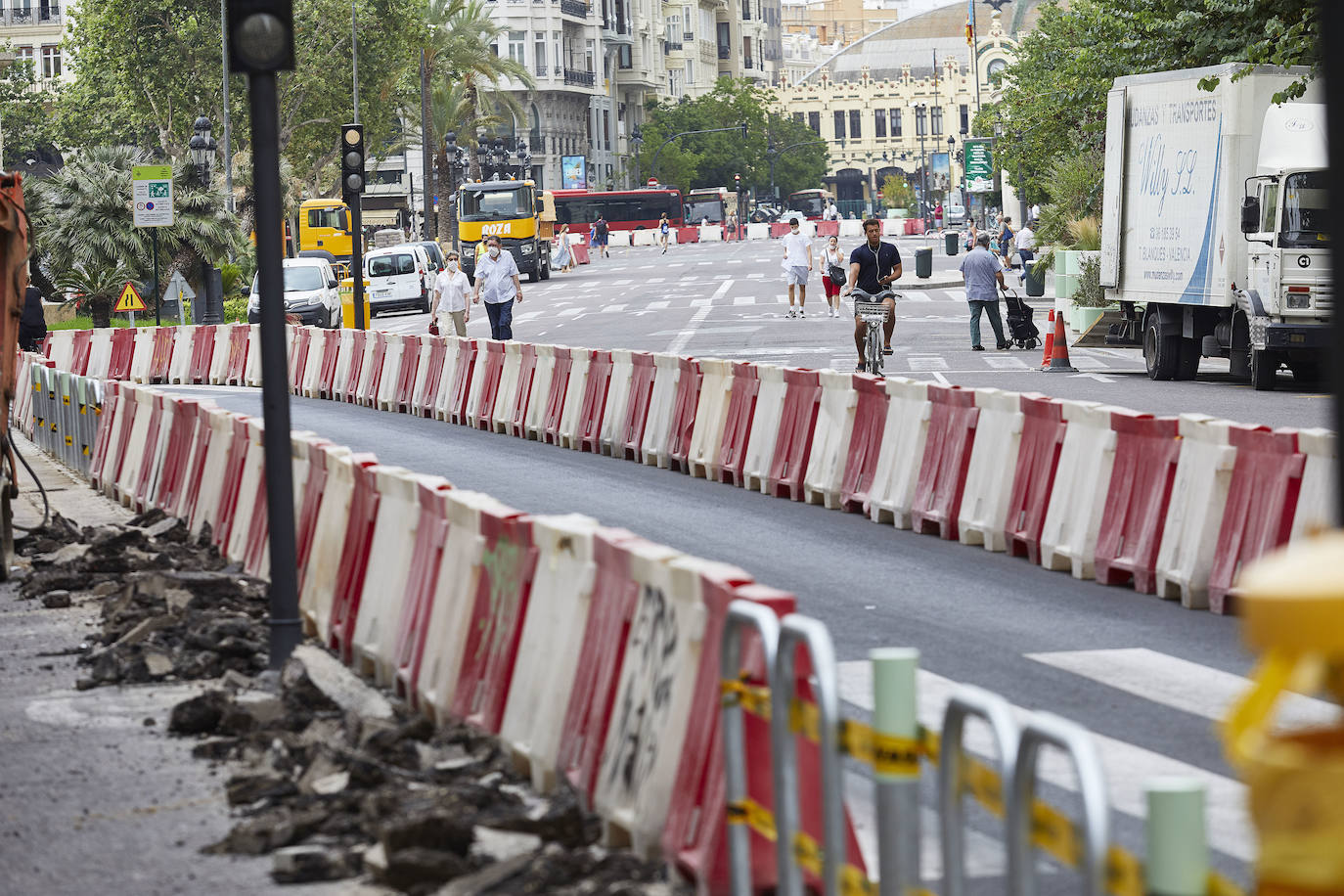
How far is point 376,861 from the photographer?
20.0 ft

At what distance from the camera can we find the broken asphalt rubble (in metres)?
6.00

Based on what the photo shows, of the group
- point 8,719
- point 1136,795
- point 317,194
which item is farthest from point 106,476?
point 317,194

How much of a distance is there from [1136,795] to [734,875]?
6.77 feet

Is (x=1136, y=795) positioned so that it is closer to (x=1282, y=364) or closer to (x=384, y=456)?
(x=384, y=456)

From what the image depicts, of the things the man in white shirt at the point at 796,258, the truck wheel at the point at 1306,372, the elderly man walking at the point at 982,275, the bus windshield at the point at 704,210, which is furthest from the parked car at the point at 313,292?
the bus windshield at the point at 704,210

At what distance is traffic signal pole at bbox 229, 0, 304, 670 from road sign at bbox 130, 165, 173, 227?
26.9m

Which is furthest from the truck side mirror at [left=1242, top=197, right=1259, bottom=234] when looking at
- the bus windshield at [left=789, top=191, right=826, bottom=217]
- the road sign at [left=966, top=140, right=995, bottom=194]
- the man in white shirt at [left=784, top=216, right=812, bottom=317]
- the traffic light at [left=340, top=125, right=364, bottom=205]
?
the bus windshield at [left=789, top=191, right=826, bottom=217]

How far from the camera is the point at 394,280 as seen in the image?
5675 centimetres

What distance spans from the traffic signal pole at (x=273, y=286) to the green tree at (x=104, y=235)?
38.4 meters

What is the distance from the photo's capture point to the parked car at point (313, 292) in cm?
4492

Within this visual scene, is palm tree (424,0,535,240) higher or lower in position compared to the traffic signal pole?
higher

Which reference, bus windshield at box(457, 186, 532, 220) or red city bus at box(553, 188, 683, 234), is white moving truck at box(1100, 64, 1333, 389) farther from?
red city bus at box(553, 188, 683, 234)

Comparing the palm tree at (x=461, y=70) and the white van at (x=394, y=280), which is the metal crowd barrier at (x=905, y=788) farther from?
the palm tree at (x=461, y=70)

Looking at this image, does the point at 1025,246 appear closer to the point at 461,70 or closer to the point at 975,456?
the point at 975,456
